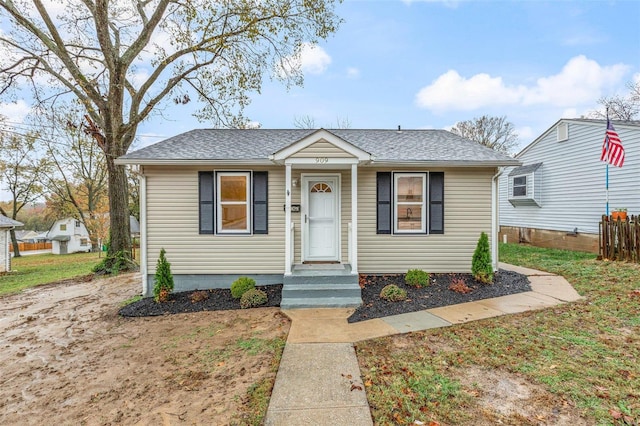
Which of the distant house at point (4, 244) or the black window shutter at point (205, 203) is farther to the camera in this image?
the distant house at point (4, 244)

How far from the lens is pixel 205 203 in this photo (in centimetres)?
696

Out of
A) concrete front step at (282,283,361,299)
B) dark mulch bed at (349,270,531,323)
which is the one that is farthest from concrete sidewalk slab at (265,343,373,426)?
concrete front step at (282,283,361,299)

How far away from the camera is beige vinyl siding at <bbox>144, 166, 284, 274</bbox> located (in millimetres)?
6949

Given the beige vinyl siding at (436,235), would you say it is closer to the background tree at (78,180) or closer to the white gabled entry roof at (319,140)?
the white gabled entry roof at (319,140)

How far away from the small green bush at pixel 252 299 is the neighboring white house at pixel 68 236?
1723 inches

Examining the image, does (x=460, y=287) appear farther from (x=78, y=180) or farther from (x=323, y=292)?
(x=78, y=180)

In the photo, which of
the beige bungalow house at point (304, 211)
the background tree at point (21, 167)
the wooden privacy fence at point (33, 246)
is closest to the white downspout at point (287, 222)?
the beige bungalow house at point (304, 211)

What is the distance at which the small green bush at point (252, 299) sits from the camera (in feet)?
19.7

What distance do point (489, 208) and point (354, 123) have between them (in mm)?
16710

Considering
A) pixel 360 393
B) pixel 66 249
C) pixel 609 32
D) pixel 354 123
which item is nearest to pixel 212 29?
pixel 360 393

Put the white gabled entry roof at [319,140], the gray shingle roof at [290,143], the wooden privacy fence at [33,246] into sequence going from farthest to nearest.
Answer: the wooden privacy fence at [33,246], the gray shingle roof at [290,143], the white gabled entry roof at [319,140]

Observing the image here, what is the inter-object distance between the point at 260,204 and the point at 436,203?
4280mm

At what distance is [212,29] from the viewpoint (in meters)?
10.1

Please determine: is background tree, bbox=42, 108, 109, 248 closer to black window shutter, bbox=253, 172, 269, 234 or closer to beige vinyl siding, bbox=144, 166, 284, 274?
beige vinyl siding, bbox=144, 166, 284, 274
